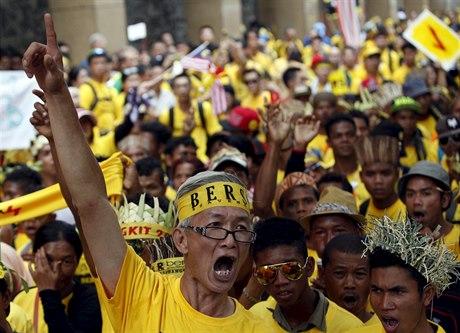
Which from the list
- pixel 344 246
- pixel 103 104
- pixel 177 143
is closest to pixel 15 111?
pixel 177 143

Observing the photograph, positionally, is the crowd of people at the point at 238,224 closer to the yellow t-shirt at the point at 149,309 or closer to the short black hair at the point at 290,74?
the yellow t-shirt at the point at 149,309

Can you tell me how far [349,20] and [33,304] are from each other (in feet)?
44.5

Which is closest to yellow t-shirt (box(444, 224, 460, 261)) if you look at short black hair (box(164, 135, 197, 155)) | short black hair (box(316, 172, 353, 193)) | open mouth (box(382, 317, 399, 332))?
short black hair (box(316, 172, 353, 193))

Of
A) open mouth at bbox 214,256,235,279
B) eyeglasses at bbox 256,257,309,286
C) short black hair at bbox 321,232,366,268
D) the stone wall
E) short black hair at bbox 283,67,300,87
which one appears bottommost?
the stone wall

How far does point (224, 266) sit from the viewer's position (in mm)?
4418

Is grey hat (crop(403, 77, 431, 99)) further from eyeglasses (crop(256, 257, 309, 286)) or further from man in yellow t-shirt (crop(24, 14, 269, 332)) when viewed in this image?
man in yellow t-shirt (crop(24, 14, 269, 332))

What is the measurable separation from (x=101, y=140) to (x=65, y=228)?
15.0 ft

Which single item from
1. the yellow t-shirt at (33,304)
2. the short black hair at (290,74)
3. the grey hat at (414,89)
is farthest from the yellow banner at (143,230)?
the short black hair at (290,74)

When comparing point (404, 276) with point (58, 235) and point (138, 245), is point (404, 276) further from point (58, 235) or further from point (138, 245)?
point (58, 235)

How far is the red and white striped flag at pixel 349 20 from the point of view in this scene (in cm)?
1919

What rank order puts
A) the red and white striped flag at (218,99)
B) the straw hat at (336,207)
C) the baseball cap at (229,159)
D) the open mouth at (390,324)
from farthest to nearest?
the red and white striped flag at (218,99) < the baseball cap at (229,159) < the straw hat at (336,207) < the open mouth at (390,324)

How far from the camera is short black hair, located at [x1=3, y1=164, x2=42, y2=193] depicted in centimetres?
933

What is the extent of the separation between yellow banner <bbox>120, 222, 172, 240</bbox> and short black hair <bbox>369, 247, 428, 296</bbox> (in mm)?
1280

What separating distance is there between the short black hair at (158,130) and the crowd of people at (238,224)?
0.09 feet
